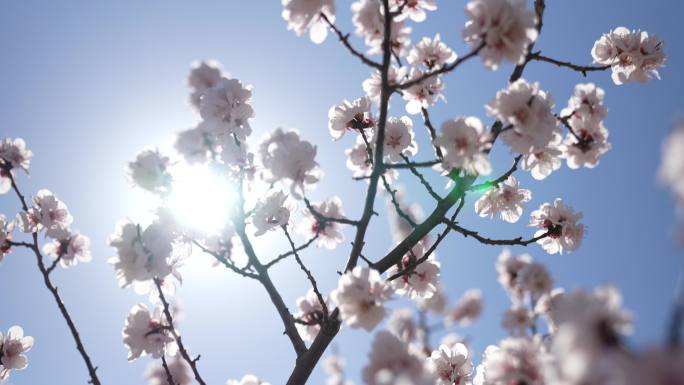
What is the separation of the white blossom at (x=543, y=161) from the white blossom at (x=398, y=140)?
911mm

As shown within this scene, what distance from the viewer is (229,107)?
8.66 ft

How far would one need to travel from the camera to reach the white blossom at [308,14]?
256 centimetres

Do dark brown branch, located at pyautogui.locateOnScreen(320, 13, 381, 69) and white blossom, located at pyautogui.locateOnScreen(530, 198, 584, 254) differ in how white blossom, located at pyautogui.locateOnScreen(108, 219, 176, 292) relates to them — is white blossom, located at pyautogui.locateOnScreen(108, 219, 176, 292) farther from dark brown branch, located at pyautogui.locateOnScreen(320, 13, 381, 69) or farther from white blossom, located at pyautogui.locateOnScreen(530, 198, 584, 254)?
white blossom, located at pyautogui.locateOnScreen(530, 198, 584, 254)

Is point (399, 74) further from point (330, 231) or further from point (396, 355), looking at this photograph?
point (396, 355)

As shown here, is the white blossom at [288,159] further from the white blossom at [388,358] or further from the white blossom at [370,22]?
the white blossom at [388,358]

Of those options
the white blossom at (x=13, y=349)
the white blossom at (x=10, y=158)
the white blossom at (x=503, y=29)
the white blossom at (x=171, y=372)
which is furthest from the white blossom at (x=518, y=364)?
the white blossom at (x=10, y=158)

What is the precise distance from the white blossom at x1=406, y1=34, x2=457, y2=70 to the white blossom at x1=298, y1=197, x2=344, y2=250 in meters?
1.36

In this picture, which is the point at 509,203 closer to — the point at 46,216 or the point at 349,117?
the point at 349,117

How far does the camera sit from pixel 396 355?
201 cm

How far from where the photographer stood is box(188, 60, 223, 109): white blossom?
268cm

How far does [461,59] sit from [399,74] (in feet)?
3.28

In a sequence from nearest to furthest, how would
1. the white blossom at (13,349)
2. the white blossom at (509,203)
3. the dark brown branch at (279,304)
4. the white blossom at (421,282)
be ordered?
the dark brown branch at (279,304) → the white blossom at (421,282) → the white blossom at (509,203) → the white blossom at (13,349)

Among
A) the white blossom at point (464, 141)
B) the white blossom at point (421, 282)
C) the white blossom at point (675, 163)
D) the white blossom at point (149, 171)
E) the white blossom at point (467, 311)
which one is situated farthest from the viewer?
the white blossom at point (467, 311)

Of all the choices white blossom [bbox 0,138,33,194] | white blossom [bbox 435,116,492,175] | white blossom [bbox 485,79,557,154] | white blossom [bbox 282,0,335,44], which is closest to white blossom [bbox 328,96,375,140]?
white blossom [bbox 282,0,335,44]
